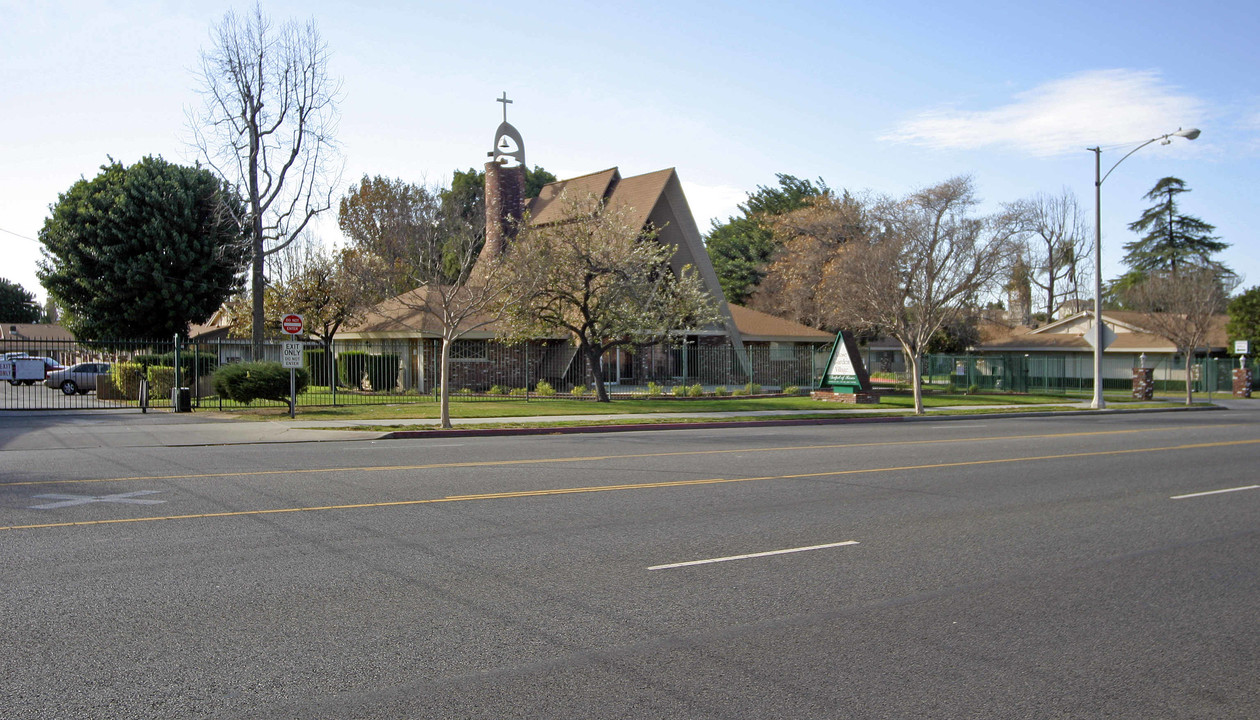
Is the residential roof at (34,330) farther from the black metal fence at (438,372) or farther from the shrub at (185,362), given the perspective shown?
the shrub at (185,362)

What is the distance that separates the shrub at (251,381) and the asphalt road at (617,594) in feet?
39.5

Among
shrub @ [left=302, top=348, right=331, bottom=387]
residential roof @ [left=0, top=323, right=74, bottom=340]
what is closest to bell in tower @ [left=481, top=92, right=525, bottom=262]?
shrub @ [left=302, top=348, right=331, bottom=387]

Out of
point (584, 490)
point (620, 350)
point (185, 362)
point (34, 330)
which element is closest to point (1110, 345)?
point (620, 350)

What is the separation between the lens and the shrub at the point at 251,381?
24.1 m

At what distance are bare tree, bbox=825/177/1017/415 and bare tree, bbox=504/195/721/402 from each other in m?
6.78

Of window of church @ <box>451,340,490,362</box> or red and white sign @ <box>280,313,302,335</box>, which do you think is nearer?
red and white sign @ <box>280,313,302,335</box>

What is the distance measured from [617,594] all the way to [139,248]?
36.6 metres

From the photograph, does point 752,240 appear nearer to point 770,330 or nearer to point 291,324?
point 770,330

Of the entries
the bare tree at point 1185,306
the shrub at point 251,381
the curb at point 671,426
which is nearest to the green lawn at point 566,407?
the shrub at point 251,381

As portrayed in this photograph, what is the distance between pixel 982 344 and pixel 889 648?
55.6 metres

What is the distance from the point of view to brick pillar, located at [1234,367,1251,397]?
4388 cm

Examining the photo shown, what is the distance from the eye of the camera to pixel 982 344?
186ft

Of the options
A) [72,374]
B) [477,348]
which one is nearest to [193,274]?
[72,374]

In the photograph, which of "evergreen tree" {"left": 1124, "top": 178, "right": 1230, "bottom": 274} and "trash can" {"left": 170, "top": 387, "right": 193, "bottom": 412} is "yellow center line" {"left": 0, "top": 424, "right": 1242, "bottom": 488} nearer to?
"trash can" {"left": 170, "top": 387, "right": 193, "bottom": 412}
